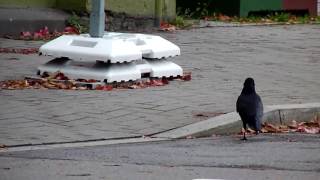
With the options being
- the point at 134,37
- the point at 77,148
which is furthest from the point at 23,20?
the point at 77,148

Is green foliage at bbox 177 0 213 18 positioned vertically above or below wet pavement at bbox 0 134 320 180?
above

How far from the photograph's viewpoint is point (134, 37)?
10.7m

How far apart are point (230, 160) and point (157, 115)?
2.01 metres

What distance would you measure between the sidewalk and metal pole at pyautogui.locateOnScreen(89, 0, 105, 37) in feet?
3.30

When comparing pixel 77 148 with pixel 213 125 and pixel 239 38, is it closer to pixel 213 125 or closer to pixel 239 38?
pixel 213 125

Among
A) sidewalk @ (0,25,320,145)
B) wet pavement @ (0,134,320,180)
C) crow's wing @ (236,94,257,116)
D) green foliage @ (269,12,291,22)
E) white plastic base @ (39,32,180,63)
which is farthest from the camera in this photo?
green foliage @ (269,12,291,22)

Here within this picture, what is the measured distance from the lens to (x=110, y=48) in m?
10.1

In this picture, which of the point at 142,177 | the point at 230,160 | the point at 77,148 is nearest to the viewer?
the point at 142,177

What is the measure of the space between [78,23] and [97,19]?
216 inches

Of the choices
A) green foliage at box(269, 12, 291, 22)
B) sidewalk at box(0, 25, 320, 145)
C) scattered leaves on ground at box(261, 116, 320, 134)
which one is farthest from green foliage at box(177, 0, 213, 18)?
scattered leaves on ground at box(261, 116, 320, 134)

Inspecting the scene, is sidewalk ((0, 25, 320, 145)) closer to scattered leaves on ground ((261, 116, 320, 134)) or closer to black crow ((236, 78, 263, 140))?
scattered leaves on ground ((261, 116, 320, 134))

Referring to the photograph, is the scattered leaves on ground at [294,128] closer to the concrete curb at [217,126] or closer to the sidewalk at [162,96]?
the concrete curb at [217,126]

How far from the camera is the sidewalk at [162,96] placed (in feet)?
26.6

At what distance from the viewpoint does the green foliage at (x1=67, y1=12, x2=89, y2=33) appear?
51.6 feet
